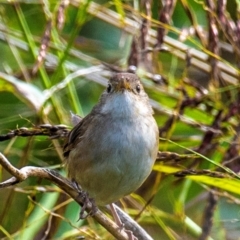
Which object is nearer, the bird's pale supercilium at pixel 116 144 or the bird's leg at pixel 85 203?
the bird's leg at pixel 85 203

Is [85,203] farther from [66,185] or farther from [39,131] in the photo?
[39,131]

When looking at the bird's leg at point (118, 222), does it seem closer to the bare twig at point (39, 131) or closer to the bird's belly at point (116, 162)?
the bird's belly at point (116, 162)

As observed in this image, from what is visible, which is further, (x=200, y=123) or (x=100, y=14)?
(x=100, y=14)

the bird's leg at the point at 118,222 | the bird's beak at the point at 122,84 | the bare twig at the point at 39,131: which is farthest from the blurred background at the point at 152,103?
the bare twig at the point at 39,131

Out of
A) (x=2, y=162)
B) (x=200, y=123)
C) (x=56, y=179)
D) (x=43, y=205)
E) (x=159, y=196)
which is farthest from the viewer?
(x=159, y=196)

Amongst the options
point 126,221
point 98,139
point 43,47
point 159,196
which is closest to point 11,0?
point 43,47

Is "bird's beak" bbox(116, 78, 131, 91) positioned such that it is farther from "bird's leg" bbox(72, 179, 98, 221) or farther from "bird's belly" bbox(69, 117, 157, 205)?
"bird's leg" bbox(72, 179, 98, 221)

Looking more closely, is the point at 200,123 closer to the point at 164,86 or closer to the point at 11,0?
the point at 164,86
